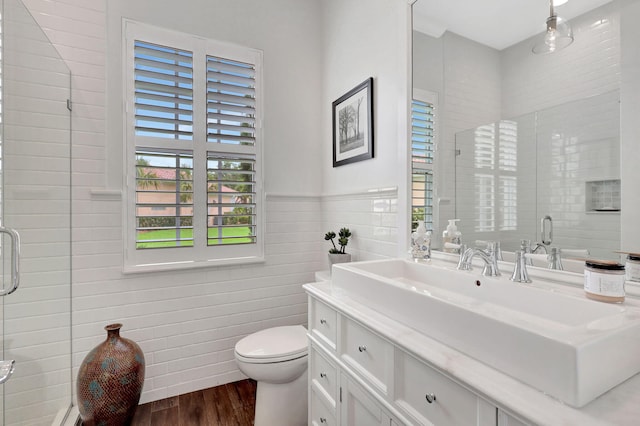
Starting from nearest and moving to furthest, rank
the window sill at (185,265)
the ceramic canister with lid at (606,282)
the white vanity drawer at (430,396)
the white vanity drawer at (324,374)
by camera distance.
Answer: the white vanity drawer at (430,396) < the ceramic canister with lid at (606,282) < the white vanity drawer at (324,374) < the window sill at (185,265)

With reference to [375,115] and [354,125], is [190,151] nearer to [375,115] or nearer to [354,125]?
[354,125]

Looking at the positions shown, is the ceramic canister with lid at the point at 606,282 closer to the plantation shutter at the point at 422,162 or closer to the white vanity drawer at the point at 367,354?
the white vanity drawer at the point at 367,354

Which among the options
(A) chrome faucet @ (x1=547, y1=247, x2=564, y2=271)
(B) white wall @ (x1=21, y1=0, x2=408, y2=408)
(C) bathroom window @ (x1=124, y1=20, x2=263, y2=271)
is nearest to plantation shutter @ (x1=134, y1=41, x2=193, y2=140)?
(C) bathroom window @ (x1=124, y1=20, x2=263, y2=271)

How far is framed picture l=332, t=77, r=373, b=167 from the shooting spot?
73.6 inches

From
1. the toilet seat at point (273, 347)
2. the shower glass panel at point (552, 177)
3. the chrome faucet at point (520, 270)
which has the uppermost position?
the shower glass panel at point (552, 177)

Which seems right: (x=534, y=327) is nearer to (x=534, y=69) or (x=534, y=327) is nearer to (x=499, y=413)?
(x=499, y=413)

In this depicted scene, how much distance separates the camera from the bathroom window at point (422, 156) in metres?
1.52

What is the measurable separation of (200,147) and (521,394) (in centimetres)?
210

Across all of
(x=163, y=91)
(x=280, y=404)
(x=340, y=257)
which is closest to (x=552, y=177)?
(x=340, y=257)

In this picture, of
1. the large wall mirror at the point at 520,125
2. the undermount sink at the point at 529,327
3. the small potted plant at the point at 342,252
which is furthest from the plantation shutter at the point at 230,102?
the undermount sink at the point at 529,327

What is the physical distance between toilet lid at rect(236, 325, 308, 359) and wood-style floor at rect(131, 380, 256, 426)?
0.48 meters

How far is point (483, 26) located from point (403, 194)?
0.79 m

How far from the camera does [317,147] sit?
2496mm

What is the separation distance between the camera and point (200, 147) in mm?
2107
